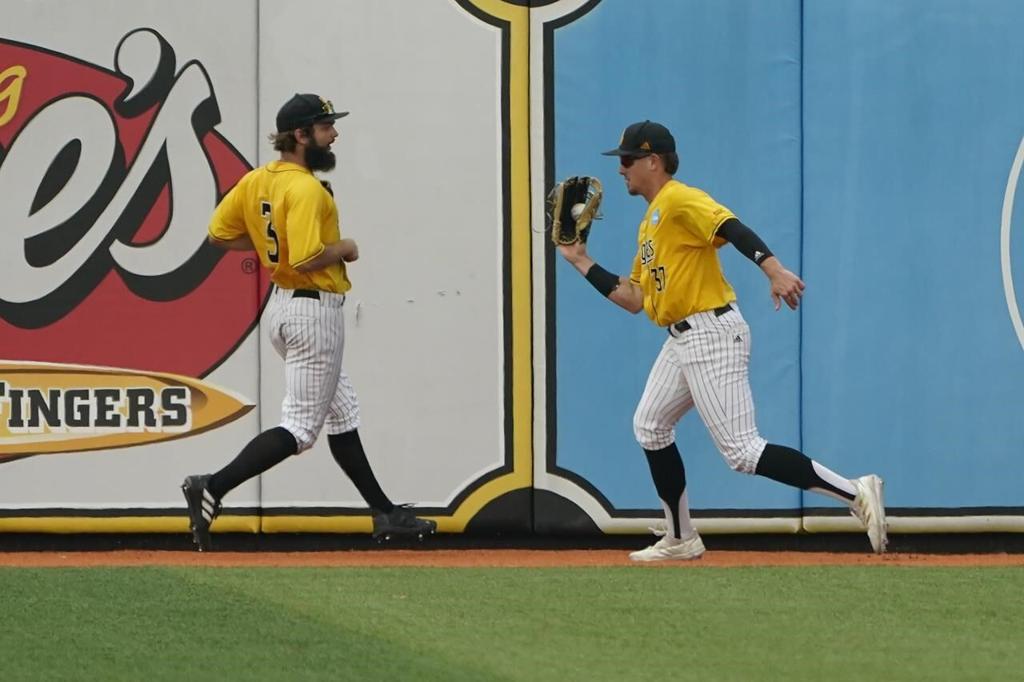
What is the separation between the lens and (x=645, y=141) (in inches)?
264

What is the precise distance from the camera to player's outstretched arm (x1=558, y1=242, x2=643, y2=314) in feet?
22.4

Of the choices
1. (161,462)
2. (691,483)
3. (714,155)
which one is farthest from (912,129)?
(161,462)

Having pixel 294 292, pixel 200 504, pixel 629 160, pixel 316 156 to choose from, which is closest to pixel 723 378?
pixel 629 160

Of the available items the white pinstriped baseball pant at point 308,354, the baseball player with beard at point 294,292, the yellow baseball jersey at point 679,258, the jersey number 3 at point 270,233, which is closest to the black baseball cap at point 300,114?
A: the baseball player with beard at point 294,292

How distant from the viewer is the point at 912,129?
7.74 metres

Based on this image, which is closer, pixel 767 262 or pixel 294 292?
pixel 767 262

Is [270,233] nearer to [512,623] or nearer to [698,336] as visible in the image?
[698,336]

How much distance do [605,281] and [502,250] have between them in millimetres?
1052

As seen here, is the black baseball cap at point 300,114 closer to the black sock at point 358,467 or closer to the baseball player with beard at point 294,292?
the baseball player with beard at point 294,292

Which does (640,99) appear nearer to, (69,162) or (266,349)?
(266,349)

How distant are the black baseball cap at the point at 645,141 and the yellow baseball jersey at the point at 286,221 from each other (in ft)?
3.72

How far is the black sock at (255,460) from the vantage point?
675 centimetres

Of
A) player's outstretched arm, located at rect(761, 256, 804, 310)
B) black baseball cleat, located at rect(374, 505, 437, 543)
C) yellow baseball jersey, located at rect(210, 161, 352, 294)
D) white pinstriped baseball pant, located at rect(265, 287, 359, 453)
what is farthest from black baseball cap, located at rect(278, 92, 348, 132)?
player's outstretched arm, located at rect(761, 256, 804, 310)

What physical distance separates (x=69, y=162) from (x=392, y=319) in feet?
5.13
